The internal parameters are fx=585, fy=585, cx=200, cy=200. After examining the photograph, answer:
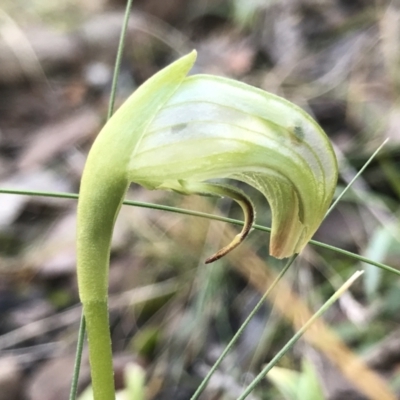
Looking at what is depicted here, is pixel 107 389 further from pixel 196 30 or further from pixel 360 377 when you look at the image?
pixel 196 30

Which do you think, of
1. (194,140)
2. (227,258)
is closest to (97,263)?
(194,140)

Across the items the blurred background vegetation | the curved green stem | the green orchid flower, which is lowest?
the blurred background vegetation

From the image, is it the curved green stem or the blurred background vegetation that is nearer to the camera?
the curved green stem

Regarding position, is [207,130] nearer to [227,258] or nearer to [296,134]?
[296,134]

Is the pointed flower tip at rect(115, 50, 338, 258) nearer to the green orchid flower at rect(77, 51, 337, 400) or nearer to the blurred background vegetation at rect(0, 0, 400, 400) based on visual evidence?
the green orchid flower at rect(77, 51, 337, 400)

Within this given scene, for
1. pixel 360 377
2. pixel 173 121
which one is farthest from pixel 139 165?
pixel 360 377

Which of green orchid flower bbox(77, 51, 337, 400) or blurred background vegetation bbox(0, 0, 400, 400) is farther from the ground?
green orchid flower bbox(77, 51, 337, 400)

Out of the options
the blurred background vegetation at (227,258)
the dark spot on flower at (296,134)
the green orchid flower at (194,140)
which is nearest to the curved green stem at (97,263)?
the green orchid flower at (194,140)

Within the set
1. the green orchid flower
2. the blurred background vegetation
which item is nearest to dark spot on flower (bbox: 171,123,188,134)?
the green orchid flower
